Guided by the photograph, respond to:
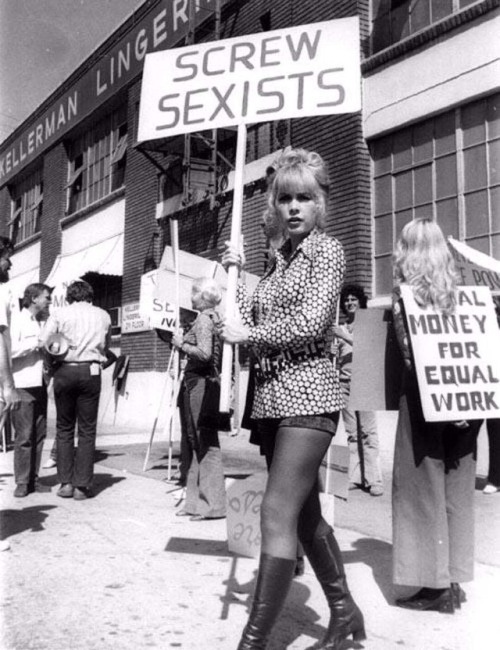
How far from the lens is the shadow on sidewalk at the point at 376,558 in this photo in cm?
369

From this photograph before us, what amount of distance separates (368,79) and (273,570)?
9527mm

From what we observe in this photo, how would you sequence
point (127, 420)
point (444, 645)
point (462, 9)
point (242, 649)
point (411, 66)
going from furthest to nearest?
point (127, 420)
point (411, 66)
point (462, 9)
point (444, 645)
point (242, 649)

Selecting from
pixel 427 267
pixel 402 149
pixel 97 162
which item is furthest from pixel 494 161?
pixel 97 162

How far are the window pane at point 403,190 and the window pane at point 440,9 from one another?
2.12 metres

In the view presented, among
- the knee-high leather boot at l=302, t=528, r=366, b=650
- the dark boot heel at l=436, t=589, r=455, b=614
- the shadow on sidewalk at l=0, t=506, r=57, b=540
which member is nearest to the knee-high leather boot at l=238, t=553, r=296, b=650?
the knee-high leather boot at l=302, t=528, r=366, b=650

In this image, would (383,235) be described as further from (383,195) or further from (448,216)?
(448,216)

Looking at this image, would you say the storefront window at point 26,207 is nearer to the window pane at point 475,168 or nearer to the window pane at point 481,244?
the window pane at point 475,168

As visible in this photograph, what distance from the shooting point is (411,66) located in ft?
32.5

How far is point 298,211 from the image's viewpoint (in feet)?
9.24

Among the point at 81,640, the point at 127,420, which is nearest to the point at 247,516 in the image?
the point at 81,640

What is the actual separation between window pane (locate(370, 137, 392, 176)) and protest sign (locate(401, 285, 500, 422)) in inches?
287

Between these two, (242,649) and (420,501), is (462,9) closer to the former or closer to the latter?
(420,501)

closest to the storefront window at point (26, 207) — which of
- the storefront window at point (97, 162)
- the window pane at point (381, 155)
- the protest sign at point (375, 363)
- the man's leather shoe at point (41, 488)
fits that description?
the storefront window at point (97, 162)

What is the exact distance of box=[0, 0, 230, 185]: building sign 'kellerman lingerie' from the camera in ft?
50.0
